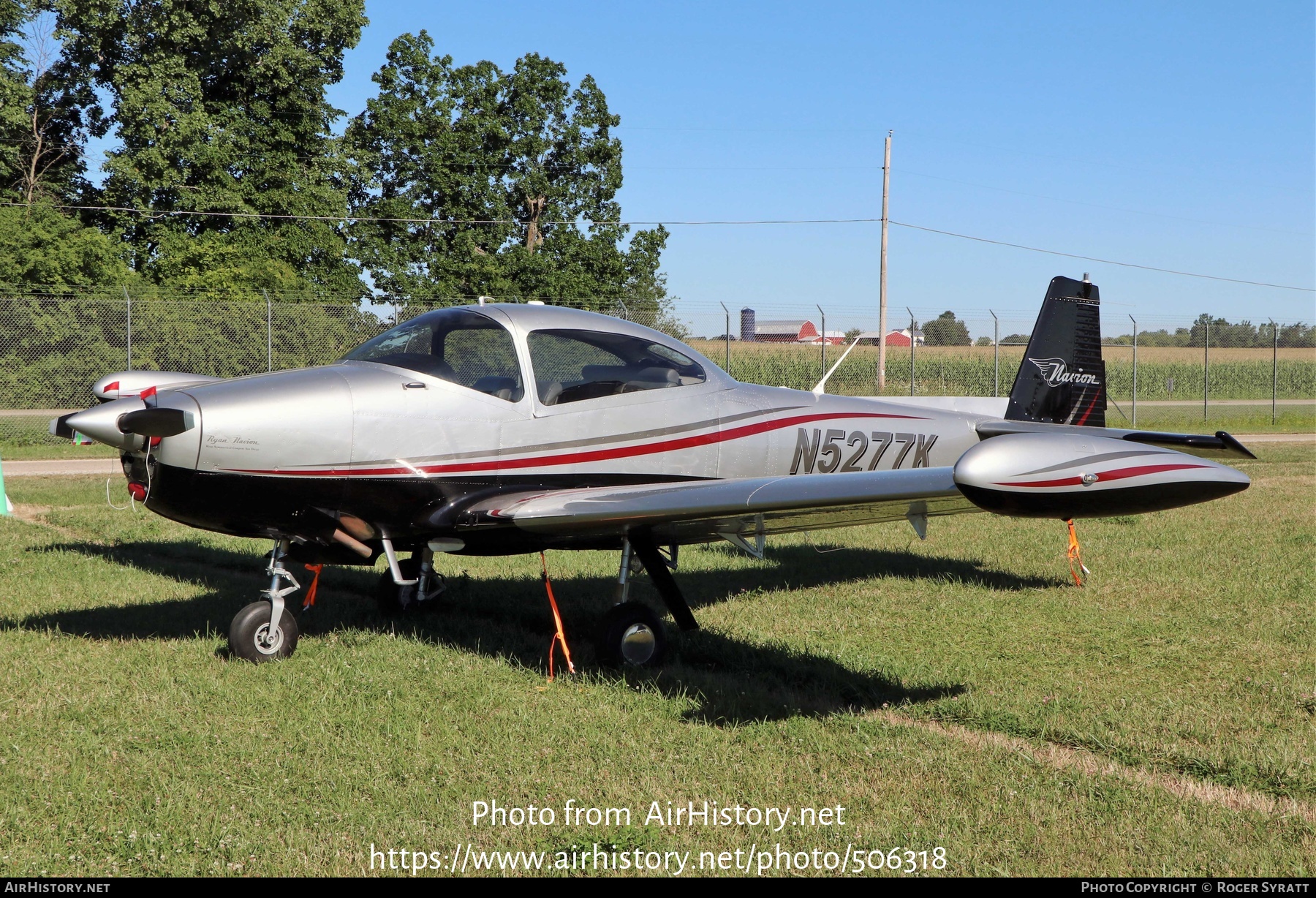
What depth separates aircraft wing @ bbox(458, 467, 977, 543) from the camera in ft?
14.5

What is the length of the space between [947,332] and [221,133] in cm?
2036

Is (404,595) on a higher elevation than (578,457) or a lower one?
lower

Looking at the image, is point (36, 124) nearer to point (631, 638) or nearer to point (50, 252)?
point (50, 252)

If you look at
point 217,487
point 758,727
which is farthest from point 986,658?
point 217,487

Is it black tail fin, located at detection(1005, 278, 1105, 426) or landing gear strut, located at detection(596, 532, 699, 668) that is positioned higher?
black tail fin, located at detection(1005, 278, 1105, 426)

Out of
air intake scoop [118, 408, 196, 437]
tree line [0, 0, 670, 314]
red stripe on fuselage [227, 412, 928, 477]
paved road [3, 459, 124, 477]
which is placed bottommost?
paved road [3, 459, 124, 477]

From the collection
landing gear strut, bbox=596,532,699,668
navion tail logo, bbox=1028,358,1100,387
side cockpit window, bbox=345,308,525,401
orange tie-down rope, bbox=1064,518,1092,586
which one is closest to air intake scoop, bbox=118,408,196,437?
side cockpit window, bbox=345,308,525,401

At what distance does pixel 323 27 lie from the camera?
3033 cm

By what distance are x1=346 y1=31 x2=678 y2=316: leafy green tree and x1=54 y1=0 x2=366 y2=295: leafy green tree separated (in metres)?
1.83

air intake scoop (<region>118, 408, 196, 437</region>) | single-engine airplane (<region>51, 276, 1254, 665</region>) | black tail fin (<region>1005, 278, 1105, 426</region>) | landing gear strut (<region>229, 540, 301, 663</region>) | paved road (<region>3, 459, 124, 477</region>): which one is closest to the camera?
air intake scoop (<region>118, 408, 196, 437</region>)

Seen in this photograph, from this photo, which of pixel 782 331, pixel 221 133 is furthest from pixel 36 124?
pixel 782 331

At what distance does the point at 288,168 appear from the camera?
95.9ft

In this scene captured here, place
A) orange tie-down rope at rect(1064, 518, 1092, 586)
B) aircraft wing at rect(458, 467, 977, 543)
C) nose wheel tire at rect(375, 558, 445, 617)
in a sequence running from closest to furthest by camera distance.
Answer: aircraft wing at rect(458, 467, 977, 543)
nose wheel tire at rect(375, 558, 445, 617)
orange tie-down rope at rect(1064, 518, 1092, 586)

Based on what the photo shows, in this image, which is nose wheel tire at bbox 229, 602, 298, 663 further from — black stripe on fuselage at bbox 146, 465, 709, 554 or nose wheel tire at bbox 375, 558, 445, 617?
nose wheel tire at bbox 375, 558, 445, 617
